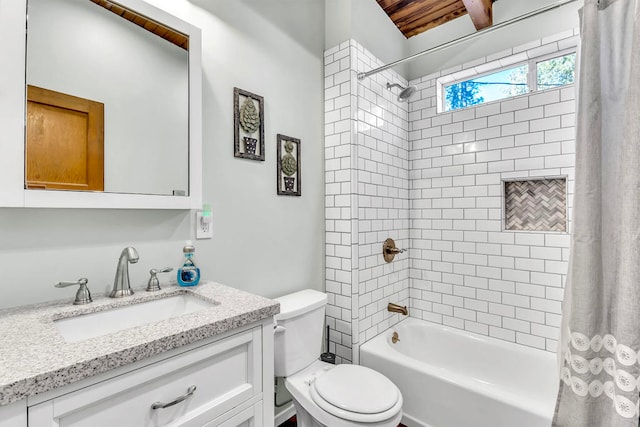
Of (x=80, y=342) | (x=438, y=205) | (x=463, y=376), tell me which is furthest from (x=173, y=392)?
(x=438, y=205)

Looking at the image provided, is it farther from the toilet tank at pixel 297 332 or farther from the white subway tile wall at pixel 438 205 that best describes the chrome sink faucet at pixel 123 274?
the white subway tile wall at pixel 438 205

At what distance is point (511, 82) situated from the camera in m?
2.26

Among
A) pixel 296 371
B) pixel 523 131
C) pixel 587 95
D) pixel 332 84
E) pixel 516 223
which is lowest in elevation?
pixel 296 371

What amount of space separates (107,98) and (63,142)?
0.78 ft

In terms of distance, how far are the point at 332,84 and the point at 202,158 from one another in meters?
1.14

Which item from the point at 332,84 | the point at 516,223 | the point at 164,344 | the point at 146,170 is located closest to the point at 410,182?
the point at 516,223

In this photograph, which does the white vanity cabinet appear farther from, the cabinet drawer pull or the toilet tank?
the toilet tank

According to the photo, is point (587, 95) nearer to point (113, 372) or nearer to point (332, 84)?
point (332, 84)

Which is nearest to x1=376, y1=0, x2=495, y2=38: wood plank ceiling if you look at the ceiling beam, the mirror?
the ceiling beam

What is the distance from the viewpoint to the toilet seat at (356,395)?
132 centimetres

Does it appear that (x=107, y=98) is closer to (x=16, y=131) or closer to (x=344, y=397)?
(x=16, y=131)

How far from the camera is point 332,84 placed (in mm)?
2125

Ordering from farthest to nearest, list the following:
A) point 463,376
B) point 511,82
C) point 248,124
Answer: point 511,82 → point 463,376 → point 248,124

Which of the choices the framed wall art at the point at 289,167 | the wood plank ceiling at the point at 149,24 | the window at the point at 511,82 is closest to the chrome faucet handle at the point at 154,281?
the framed wall art at the point at 289,167
